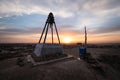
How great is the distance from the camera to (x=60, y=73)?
26.7ft

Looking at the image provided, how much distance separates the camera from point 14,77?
7289 millimetres

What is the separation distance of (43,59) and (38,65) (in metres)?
1.59

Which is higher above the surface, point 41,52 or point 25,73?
point 41,52

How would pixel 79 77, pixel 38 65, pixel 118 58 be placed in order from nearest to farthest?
pixel 79 77 < pixel 38 65 < pixel 118 58

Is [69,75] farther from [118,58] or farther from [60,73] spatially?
[118,58]

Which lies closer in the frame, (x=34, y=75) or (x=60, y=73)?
(x=34, y=75)

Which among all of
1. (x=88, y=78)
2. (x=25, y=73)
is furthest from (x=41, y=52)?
(x=88, y=78)

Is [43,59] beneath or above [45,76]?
above

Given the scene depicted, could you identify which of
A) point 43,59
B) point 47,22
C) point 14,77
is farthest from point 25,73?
point 47,22

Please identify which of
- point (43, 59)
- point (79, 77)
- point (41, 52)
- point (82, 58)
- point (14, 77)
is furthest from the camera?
point (82, 58)

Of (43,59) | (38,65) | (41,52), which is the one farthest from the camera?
(41,52)

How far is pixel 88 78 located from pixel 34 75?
552 centimetres

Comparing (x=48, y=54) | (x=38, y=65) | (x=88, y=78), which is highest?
(x=48, y=54)

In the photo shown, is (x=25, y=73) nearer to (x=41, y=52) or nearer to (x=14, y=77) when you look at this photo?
(x=14, y=77)
